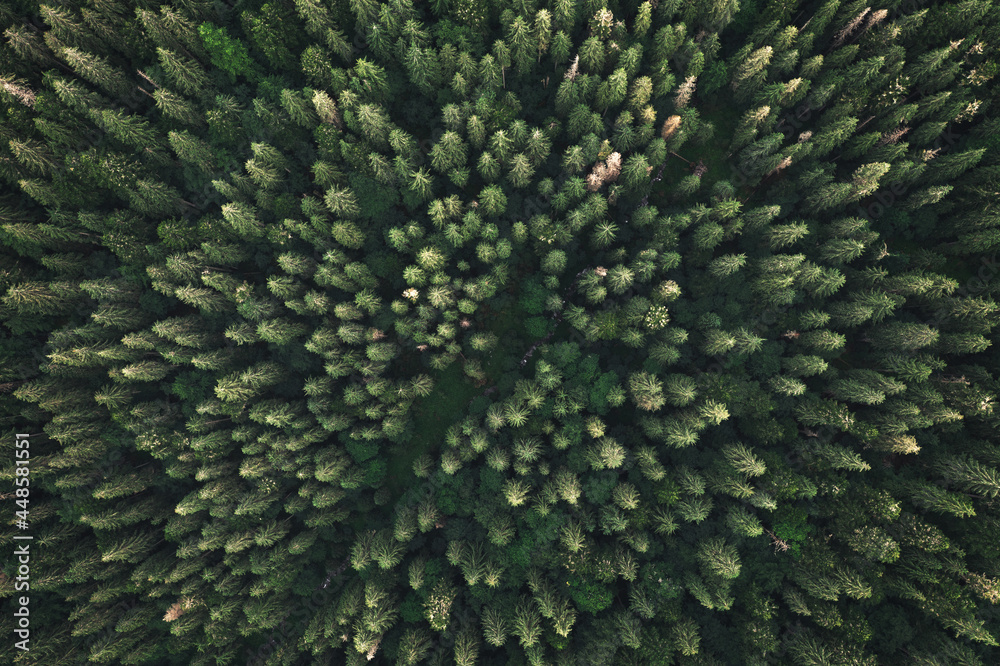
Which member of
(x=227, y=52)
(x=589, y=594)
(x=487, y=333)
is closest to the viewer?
(x=589, y=594)

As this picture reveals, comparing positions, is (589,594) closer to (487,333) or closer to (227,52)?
(487,333)

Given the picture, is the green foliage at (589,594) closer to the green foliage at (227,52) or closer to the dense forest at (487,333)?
the dense forest at (487,333)

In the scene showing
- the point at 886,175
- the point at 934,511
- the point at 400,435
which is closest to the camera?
the point at 934,511

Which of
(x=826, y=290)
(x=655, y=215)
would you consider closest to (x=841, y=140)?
(x=826, y=290)

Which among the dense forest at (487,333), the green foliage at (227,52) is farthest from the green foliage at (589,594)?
the green foliage at (227,52)

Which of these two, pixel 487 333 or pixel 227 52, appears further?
pixel 487 333

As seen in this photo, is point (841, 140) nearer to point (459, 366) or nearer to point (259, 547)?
point (459, 366)

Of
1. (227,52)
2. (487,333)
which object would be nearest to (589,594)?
(487,333)

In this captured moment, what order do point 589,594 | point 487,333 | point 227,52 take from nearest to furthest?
point 589,594, point 227,52, point 487,333
